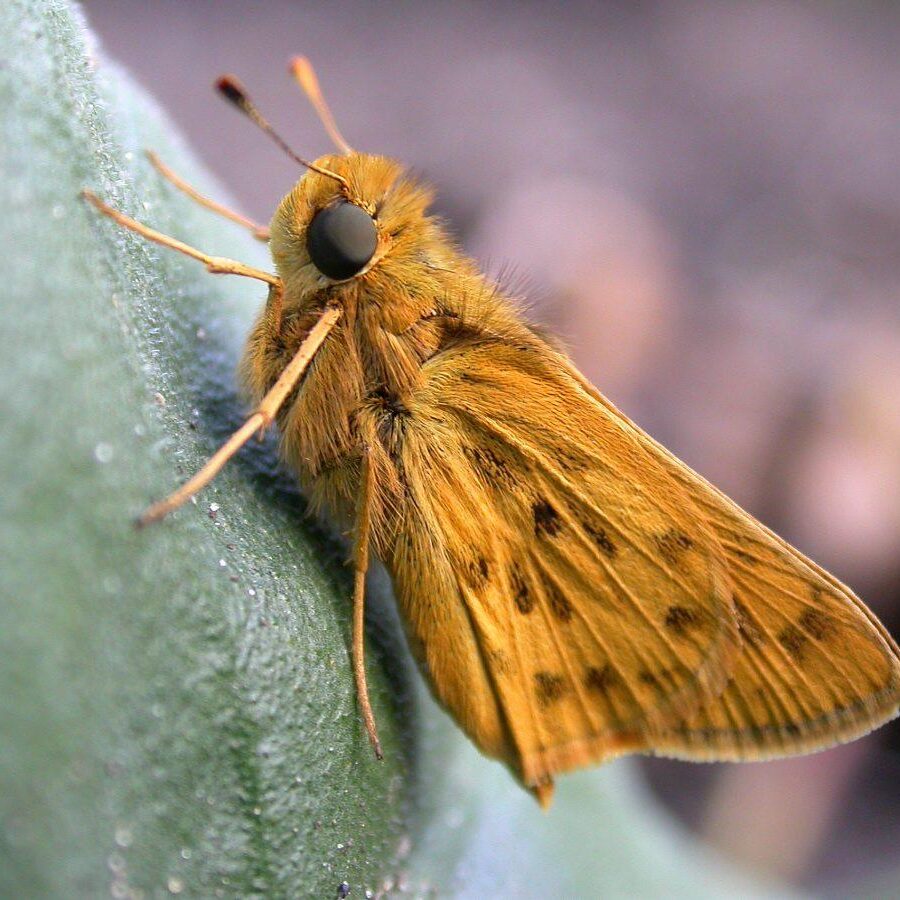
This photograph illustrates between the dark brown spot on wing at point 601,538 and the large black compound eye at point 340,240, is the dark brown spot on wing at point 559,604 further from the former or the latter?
the large black compound eye at point 340,240

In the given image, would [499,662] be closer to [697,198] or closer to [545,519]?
[545,519]

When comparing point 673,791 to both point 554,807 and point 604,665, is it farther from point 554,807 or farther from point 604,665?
point 604,665

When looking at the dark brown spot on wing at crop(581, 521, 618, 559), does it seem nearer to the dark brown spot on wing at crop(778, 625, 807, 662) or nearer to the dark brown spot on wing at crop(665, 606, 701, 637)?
the dark brown spot on wing at crop(665, 606, 701, 637)

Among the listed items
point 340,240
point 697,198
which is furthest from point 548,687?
point 697,198

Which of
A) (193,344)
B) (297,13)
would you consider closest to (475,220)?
(297,13)

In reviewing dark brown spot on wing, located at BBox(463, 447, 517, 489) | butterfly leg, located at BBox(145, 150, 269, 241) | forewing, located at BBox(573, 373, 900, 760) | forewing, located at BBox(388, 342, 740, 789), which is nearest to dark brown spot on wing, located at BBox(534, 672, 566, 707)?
forewing, located at BBox(388, 342, 740, 789)

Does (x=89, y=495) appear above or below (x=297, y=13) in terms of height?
below
